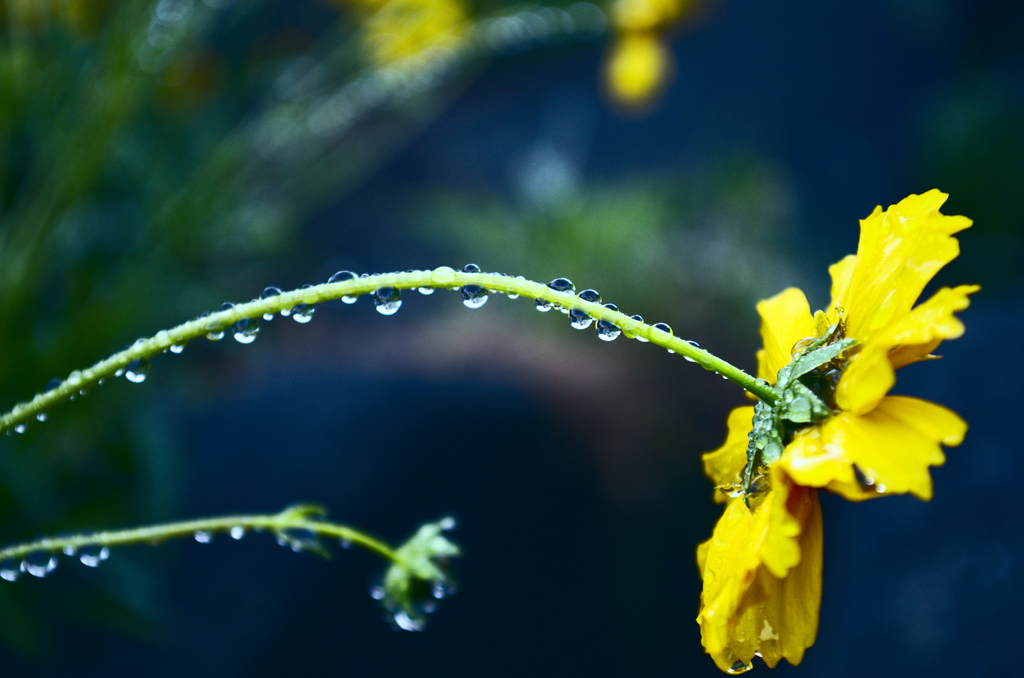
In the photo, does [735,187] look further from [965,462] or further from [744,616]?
[744,616]

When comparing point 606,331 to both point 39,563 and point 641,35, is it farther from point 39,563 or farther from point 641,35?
point 641,35

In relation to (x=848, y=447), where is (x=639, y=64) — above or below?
above

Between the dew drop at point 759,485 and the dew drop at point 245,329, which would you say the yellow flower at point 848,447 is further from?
the dew drop at point 245,329

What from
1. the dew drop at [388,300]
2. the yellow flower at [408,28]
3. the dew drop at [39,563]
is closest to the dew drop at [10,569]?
the dew drop at [39,563]

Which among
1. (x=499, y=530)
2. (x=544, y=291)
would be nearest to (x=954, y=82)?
(x=499, y=530)

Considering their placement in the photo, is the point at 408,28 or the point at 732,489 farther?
the point at 408,28

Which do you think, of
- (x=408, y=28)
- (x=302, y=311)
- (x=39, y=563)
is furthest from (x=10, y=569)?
(x=408, y=28)
